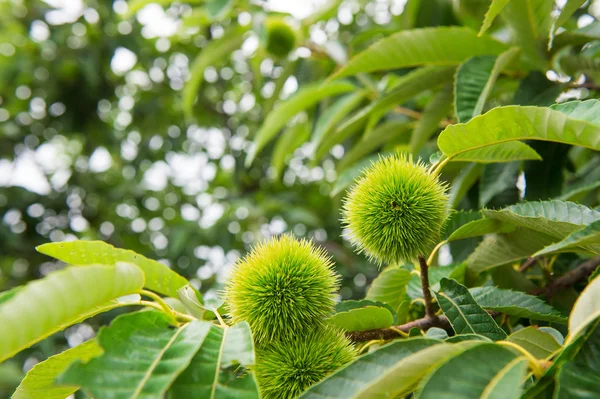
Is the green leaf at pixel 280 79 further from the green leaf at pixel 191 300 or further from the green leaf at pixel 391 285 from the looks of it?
the green leaf at pixel 191 300

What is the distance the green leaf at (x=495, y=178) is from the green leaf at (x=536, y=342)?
1.77 ft

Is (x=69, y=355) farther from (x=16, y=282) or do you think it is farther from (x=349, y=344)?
(x=16, y=282)

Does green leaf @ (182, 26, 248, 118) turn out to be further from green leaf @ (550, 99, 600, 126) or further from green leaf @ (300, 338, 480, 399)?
green leaf @ (300, 338, 480, 399)

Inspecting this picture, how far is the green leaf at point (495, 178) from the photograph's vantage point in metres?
1.26

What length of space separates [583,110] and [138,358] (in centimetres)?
68

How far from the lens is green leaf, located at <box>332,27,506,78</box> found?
1.33m

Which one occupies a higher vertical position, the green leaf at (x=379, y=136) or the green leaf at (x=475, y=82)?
the green leaf at (x=475, y=82)

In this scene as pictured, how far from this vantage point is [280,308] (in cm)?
86

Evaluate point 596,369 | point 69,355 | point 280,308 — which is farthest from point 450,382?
point 69,355

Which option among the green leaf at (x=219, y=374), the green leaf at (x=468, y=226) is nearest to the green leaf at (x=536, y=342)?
the green leaf at (x=468, y=226)

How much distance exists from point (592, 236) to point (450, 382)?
0.26 meters

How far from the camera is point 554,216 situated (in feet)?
2.71

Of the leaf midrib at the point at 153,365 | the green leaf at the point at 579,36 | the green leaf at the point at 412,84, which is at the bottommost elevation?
the leaf midrib at the point at 153,365

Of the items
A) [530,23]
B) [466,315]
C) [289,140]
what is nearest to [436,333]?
[466,315]
